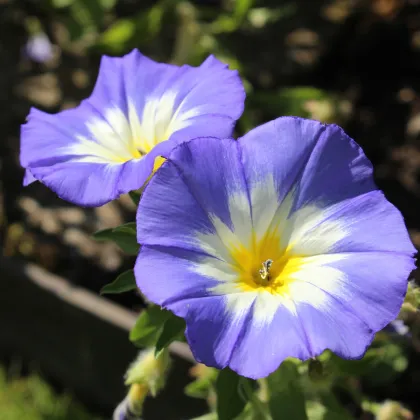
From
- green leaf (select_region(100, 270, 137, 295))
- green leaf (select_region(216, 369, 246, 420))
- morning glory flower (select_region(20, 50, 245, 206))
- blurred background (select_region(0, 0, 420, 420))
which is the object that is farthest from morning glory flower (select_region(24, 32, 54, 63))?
green leaf (select_region(216, 369, 246, 420))

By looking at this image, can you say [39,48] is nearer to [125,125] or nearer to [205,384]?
[125,125]

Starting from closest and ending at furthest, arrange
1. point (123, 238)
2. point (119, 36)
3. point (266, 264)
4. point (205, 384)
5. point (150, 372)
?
point (266, 264) → point (123, 238) → point (150, 372) → point (205, 384) → point (119, 36)

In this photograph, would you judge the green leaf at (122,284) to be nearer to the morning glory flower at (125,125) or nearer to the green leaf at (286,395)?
the morning glory flower at (125,125)

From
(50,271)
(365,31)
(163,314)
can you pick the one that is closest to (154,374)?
(163,314)

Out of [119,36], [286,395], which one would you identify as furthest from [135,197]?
[119,36]

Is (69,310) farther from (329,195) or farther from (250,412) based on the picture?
(329,195)

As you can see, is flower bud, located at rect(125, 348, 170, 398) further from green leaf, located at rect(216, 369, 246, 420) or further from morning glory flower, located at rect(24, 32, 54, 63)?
morning glory flower, located at rect(24, 32, 54, 63)
